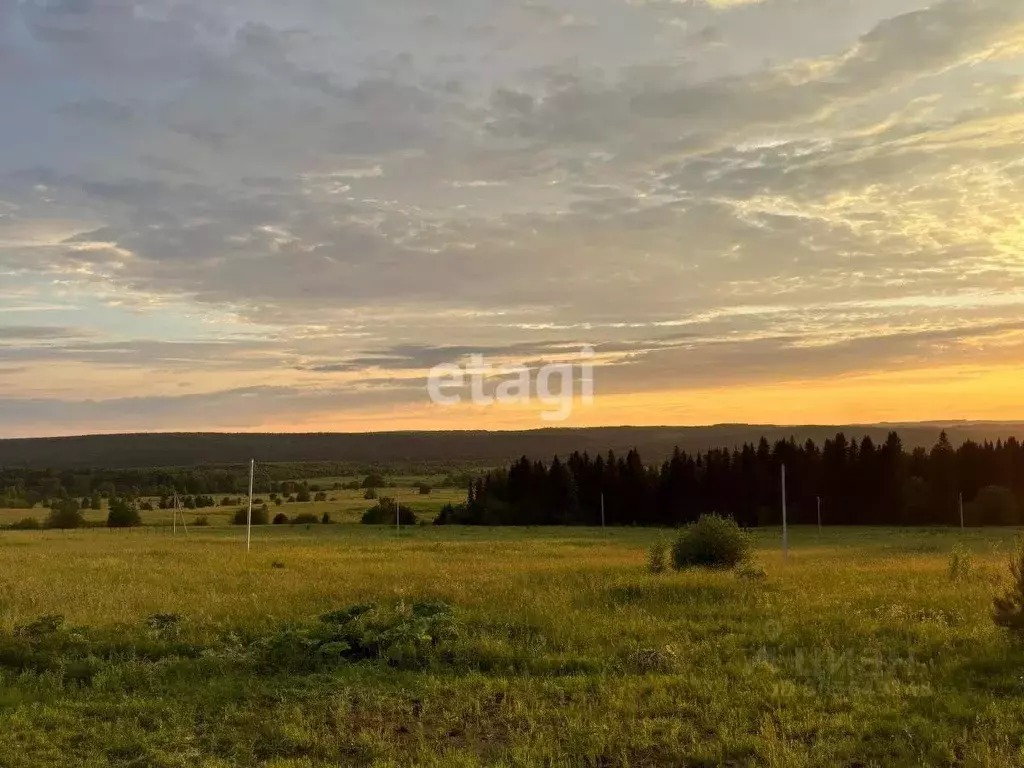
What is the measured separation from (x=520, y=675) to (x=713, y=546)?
44.3 feet

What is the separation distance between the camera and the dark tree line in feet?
251

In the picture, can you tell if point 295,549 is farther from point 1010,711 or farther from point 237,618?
point 1010,711

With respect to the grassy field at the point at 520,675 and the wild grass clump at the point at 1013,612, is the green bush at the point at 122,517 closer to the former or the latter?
the grassy field at the point at 520,675

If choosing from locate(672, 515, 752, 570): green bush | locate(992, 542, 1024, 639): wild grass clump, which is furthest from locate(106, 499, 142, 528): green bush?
locate(992, 542, 1024, 639): wild grass clump

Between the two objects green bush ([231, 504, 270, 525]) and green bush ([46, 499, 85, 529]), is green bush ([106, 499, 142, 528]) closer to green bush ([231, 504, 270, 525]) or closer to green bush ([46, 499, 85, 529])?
green bush ([46, 499, 85, 529])

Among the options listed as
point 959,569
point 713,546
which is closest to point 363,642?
point 713,546

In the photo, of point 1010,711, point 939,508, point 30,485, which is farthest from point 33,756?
point 30,485

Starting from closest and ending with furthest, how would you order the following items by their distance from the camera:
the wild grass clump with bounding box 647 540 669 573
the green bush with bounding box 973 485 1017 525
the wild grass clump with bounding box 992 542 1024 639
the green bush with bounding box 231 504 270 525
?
the wild grass clump with bounding box 992 542 1024 639, the wild grass clump with bounding box 647 540 669 573, the green bush with bounding box 973 485 1017 525, the green bush with bounding box 231 504 270 525

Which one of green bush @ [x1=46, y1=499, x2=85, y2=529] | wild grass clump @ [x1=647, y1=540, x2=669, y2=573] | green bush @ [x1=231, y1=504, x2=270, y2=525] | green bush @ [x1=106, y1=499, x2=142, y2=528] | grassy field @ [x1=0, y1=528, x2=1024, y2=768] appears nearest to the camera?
grassy field @ [x1=0, y1=528, x2=1024, y2=768]

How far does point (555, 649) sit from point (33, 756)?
6.65m

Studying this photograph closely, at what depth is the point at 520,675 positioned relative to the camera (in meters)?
11.4

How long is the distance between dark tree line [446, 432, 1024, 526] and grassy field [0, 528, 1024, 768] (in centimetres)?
6083

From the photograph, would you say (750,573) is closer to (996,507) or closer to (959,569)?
(959,569)

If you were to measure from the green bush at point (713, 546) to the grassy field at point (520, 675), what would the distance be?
3.92m
